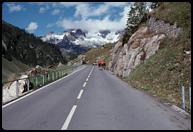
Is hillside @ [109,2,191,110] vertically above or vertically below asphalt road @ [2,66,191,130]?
above

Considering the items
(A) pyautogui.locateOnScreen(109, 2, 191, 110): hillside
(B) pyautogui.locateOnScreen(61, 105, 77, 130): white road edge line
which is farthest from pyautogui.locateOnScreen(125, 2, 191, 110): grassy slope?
(B) pyautogui.locateOnScreen(61, 105, 77, 130): white road edge line

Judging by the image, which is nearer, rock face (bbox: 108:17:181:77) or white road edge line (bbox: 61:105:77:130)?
white road edge line (bbox: 61:105:77:130)

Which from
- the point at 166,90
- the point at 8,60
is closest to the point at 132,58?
the point at 166,90

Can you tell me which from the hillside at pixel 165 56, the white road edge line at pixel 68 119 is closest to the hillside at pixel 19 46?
the hillside at pixel 165 56

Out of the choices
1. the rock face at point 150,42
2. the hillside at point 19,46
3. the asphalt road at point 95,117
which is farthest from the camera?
the hillside at point 19,46

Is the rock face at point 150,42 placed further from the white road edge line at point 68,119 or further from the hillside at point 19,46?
the hillside at point 19,46

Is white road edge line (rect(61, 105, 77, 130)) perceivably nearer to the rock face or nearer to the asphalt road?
the asphalt road

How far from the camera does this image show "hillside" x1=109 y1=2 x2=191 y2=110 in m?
A: 19.9

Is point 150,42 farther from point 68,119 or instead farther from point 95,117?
point 68,119

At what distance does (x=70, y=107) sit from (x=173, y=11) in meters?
29.0

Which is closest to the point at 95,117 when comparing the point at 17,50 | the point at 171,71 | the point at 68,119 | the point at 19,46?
the point at 68,119

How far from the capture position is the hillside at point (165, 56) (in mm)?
19906

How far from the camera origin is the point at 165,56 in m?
26.8

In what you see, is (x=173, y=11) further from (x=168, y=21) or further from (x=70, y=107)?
(x=70, y=107)
